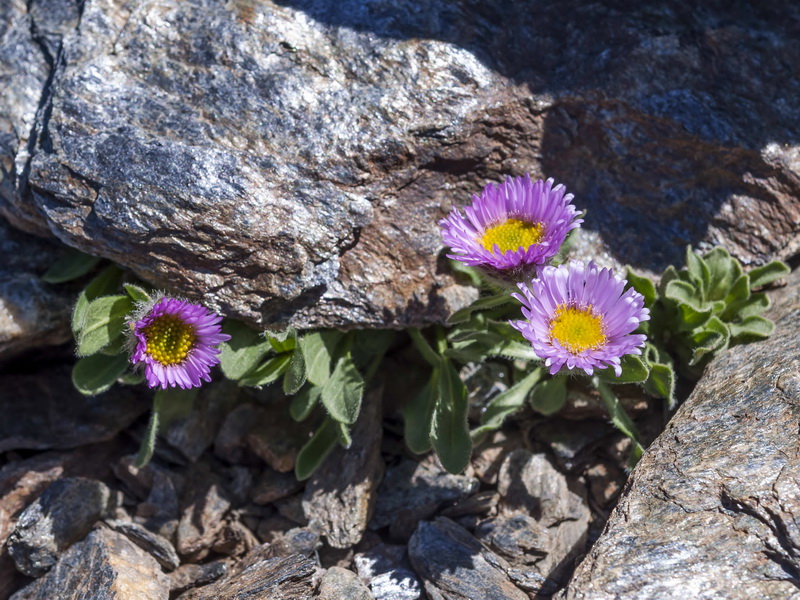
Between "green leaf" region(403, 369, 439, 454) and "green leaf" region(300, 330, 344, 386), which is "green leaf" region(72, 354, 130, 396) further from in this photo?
"green leaf" region(403, 369, 439, 454)

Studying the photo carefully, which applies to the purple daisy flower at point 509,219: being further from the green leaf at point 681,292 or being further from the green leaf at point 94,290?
the green leaf at point 94,290

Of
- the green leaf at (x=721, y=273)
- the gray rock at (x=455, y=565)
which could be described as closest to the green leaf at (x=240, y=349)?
the gray rock at (x=455, y=565)

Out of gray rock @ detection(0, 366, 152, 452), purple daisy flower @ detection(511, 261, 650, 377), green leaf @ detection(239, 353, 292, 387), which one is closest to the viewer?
purple daisy flower @ detection(511, 261, 650, 377)

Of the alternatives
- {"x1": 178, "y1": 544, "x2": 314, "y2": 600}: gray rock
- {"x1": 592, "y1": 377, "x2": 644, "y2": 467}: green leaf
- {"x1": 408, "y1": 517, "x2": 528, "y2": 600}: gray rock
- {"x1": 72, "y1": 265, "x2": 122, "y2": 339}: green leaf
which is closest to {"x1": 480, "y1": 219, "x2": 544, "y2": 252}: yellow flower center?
{"x1": 592, "y1": 377, "x2": 644, "y2": 467}: green leaf

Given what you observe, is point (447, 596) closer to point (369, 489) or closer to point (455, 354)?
point (369, 489)

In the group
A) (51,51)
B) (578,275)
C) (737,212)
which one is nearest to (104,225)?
(51,51)

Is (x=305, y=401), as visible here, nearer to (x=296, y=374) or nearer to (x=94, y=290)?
(x=296, y=374)
